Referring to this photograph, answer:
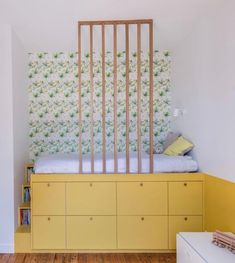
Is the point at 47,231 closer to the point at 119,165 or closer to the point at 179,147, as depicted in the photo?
the point at 119,165

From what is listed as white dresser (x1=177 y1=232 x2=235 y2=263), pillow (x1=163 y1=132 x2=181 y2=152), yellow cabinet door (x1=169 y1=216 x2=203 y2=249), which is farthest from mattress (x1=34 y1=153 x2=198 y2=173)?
white dresser (x1=177 y1=232 x2=235 y2=263)

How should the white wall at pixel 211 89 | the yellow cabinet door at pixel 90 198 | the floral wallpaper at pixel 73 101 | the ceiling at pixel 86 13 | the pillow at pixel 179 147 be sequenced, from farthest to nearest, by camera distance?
1. the floral wallpaper at pixel 73 101
2. the pillow at pixel 179 147
3. the yellow cabinet door at pixel 90 198
4. the ceiling at pixel 86 13
5. the white wall at pixel 211 89

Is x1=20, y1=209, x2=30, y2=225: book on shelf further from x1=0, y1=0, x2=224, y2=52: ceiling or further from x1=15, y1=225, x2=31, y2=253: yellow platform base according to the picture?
x1=0, y1=0, x2=224, y2=52: ceiling

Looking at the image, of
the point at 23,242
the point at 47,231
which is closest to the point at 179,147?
the point at 47,231

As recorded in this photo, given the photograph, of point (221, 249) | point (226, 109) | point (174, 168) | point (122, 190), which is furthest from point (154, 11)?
point (221, 249)

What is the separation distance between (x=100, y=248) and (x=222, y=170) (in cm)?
146

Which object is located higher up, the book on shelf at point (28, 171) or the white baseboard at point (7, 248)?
the book on shelf at point (28, 171)

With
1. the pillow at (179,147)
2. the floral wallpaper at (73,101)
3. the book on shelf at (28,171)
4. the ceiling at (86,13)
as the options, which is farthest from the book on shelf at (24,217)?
the ceiling at (86,13)

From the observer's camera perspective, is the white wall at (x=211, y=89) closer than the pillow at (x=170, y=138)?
Yes

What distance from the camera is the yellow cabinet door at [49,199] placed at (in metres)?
3.11

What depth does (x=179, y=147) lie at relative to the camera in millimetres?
3459

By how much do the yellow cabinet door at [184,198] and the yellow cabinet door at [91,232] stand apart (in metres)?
0.63

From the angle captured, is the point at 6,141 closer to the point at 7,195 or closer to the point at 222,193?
the point at 7,195

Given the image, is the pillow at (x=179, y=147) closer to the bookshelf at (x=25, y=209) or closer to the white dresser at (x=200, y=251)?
the white dresser at (x=200, y=251)
